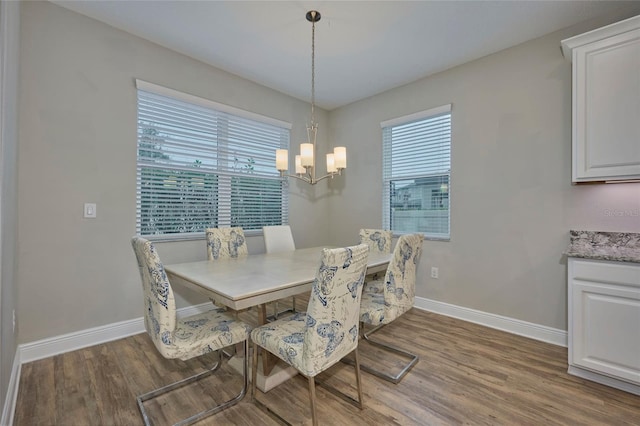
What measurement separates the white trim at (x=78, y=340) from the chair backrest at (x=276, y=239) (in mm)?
1385

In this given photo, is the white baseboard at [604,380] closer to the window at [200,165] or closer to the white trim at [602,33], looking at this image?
the white trim at [602,33]

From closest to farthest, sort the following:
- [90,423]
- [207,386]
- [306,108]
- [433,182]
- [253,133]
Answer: [90,423], [207,386], [433,182], [253,133], [306,108]

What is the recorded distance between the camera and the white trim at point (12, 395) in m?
1.46

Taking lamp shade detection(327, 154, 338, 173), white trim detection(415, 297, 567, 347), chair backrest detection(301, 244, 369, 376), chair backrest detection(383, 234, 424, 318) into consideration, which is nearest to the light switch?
lamp shade detection(327, 154, 338, 173)

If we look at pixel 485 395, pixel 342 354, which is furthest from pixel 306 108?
pixel 485 395

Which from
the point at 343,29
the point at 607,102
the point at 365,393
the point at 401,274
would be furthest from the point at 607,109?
the point at 365,393

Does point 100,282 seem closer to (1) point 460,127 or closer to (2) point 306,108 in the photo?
(2) point 306,108

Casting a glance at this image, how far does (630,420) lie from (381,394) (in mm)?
1377

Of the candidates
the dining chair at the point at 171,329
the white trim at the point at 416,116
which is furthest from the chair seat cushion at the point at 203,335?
the white trim at the point at 416,116

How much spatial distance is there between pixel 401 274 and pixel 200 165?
7.81ft

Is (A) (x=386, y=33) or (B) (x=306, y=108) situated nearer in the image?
(A) (x=386, y=33)

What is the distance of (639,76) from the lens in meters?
1.93

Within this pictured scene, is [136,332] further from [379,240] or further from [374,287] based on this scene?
[379,240]

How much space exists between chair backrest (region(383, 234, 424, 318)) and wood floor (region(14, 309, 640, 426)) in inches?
20.3
